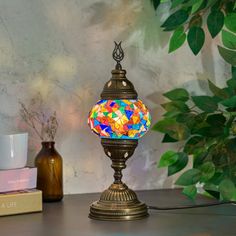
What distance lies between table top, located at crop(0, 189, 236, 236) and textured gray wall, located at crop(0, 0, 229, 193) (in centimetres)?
22

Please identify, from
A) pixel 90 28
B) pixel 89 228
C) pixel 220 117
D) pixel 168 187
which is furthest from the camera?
pixel 168 187

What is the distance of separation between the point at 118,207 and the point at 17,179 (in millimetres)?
286

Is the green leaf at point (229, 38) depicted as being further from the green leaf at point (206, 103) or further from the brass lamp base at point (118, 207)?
the brass lamp base at point (118, 207)

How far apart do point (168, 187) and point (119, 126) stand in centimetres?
58

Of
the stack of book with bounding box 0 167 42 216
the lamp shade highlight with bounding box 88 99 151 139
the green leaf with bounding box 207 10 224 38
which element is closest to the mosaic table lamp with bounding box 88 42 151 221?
the lamp shade highlight with bounding box 88 99 151 139

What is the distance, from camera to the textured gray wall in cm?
183

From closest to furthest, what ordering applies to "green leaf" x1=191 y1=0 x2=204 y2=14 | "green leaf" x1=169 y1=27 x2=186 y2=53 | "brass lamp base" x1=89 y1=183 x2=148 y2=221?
"brass lamp base" x1=89 y1=183 x2=148 y2=221 < "green leaf" x1=191 y1=0 x2=204 y2=14 < "green leaf" x1=169 y1=27 x2=186 y2=53

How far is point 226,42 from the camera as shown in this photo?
1883mm

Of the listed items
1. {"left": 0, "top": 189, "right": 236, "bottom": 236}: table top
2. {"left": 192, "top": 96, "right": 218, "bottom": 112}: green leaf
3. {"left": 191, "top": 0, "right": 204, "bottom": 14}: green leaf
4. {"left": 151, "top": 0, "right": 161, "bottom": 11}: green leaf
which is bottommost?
{"left": 0, "top": 189, "right": 236, "bottom": 236}: table top

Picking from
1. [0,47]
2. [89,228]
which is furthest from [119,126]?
[0,47]

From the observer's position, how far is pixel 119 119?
60.9 inches

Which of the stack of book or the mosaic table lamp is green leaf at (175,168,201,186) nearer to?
the mosaic table lamp

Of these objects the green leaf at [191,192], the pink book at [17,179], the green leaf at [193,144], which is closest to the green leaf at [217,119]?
the green leaf at [193,144]

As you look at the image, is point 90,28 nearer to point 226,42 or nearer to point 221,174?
point 226,42
